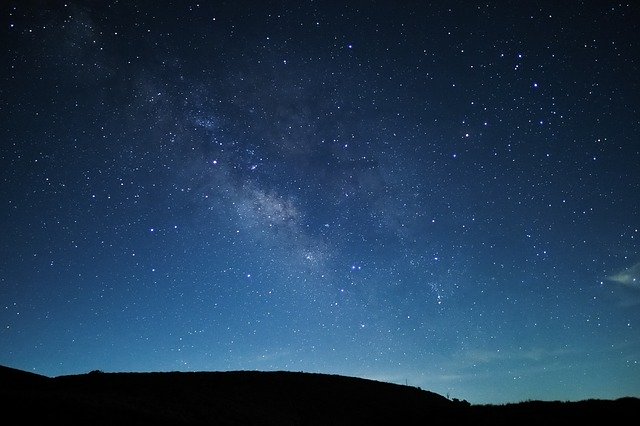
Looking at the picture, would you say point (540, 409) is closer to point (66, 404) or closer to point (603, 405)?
point (603, 405)

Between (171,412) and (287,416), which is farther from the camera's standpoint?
(287,416)

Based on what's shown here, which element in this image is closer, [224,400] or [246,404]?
[224,400]

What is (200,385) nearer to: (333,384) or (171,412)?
(171,412)

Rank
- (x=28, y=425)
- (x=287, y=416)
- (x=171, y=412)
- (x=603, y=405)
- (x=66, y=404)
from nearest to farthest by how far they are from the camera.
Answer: (x=28, y=425) → (x=66, y=404) → (x=171, y=412) → (x=603, y=405) → (x=287, y=416)

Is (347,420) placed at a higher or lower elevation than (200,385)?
lower

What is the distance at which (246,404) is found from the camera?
21.6m

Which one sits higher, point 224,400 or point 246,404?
point 224,400

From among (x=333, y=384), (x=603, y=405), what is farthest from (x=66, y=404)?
(x=603, y=405)

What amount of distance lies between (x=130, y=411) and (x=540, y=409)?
71.8 ft

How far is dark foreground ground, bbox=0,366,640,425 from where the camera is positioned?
13828 millimetres

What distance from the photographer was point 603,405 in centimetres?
2014

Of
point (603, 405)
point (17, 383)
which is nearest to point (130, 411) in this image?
point (17, 383)

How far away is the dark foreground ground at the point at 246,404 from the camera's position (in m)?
13.8

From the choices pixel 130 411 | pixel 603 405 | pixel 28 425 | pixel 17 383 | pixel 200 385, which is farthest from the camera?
pixel 200 385
